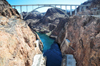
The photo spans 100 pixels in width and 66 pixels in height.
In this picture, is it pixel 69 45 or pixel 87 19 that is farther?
pixel 69 45

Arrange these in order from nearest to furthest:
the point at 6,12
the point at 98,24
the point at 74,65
→ the point at 98,24, the point at 74,65, the point at 6,12

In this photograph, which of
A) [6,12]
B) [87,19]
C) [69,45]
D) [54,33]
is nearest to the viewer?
[6,12]

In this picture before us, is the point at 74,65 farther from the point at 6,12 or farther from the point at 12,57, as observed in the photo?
the point at 6,12

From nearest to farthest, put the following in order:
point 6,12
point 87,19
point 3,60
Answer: point 3,60, point 6,12, point 87,19

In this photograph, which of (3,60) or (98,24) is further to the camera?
(98,24)

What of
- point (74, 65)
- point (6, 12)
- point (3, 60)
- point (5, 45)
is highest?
point (6, 12)

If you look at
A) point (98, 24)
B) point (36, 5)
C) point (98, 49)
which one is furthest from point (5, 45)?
point (36, 5)

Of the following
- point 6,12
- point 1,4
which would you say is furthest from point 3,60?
point 1,4

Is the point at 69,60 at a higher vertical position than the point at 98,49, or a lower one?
lower

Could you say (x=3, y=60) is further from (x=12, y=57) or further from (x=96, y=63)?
(x=96, y=63)
